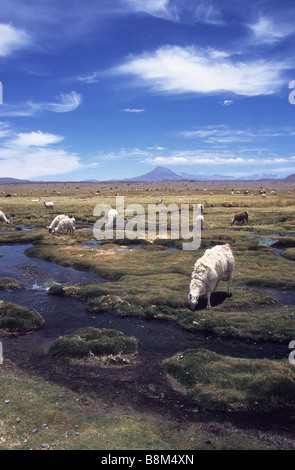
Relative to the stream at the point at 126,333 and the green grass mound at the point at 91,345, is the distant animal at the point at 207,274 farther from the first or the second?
the green grass mound at the point at 91,345

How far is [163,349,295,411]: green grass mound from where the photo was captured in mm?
9797

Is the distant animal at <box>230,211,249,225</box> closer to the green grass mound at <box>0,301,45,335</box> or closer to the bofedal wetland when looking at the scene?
the bofedal wetland

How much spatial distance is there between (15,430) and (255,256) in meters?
24.0

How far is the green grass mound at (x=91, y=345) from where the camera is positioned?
41.2ft

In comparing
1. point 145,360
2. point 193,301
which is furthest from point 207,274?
point 145,360

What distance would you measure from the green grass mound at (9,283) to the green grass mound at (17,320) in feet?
17.5

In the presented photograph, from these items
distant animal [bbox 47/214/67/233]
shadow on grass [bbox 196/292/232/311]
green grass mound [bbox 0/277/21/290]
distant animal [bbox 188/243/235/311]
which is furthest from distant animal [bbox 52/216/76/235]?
shadow on grass [bbox 196/292/232/311]

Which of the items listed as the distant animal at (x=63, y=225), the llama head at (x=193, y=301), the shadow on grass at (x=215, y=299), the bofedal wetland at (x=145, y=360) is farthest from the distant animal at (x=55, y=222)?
the llama head at (x=193, y=301)

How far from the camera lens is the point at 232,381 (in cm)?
1056

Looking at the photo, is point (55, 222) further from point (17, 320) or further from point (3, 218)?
point (17, 320)

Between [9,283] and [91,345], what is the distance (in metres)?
11.7

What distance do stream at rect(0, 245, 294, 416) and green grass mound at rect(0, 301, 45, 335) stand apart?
42cm
